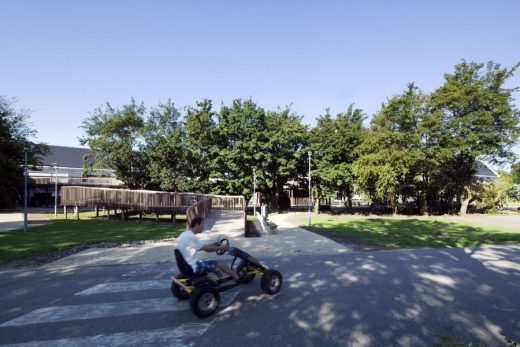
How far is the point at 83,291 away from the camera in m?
6.35

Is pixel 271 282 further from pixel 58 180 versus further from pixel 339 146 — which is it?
pixel 58 180

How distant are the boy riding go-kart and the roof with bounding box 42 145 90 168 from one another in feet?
178

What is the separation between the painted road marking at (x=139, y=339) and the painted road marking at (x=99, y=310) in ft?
2.55

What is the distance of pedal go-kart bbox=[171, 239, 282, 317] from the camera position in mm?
4887

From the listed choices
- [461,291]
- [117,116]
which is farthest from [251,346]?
[117,116]

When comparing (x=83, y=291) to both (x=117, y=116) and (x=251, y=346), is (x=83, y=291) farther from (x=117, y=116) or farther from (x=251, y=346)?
(x=117, y=116)

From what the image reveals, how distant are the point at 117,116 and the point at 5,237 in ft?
70.0

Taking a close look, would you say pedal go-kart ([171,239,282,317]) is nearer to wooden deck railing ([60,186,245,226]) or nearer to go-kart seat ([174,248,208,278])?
go-kart seat ([174,248,208,278])

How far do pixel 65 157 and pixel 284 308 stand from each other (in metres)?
57.6

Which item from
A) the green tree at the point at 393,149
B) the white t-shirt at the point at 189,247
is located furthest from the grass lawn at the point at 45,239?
the green tree at the point at 393,149

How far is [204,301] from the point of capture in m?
4.93

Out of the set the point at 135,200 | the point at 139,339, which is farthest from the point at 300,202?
the point at 139,339

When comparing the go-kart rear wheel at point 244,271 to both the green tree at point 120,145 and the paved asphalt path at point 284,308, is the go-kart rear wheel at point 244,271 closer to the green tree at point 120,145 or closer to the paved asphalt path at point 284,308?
the paved asphalt path at point 284,308

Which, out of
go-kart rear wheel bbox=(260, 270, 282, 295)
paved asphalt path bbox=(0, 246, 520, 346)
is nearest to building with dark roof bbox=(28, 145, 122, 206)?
paved asphalt path bbox=(0, 246, 520, 346)
